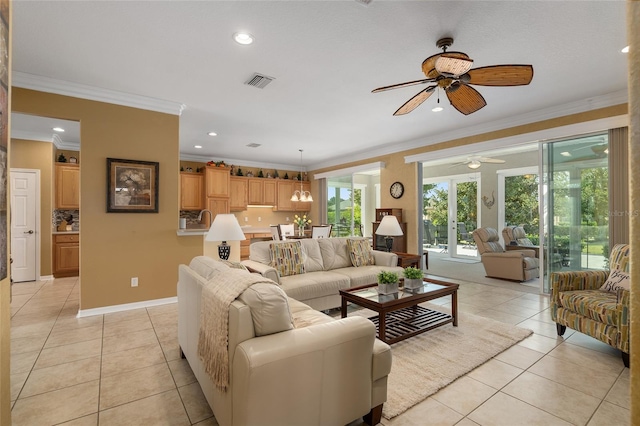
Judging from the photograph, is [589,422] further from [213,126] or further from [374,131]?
[213,126]

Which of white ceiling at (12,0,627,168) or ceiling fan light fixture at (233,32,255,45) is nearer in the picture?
white ceiling at (12,0,627,168)

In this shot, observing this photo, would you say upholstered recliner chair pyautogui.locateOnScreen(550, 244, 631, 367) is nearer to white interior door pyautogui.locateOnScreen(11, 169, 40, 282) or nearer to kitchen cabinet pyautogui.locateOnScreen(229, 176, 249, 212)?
kitchen cabinet pyautogui.locateOnScreen(229, 176, 249, 212)

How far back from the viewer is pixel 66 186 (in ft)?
21.0

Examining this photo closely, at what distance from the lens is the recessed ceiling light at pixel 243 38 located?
269 centimetres

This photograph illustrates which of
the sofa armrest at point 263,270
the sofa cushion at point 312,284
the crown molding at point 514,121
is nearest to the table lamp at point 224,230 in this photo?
the sofa armrest at point 263,270

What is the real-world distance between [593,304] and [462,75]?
2.37 m

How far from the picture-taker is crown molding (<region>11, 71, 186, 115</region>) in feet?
11.5

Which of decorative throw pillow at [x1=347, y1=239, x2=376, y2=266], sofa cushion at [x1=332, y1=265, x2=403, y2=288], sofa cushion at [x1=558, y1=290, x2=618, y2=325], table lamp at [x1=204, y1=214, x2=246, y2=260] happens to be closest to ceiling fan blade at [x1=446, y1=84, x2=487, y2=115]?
sofa cushion at [x1=558, y1=290, x2=618, y2=325]

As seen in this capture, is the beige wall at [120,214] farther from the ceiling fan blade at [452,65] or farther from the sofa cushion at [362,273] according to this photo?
the ceiling fan blade at [452,65]

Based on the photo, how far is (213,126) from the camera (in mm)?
5473

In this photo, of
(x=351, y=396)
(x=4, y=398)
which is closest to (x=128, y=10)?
(x=4, y=398)

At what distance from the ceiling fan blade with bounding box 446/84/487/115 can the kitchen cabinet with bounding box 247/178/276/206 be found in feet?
20.9

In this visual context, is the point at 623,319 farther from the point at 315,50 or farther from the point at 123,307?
the point at 123,307

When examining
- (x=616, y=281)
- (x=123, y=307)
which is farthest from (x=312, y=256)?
(x=616, y=281)
